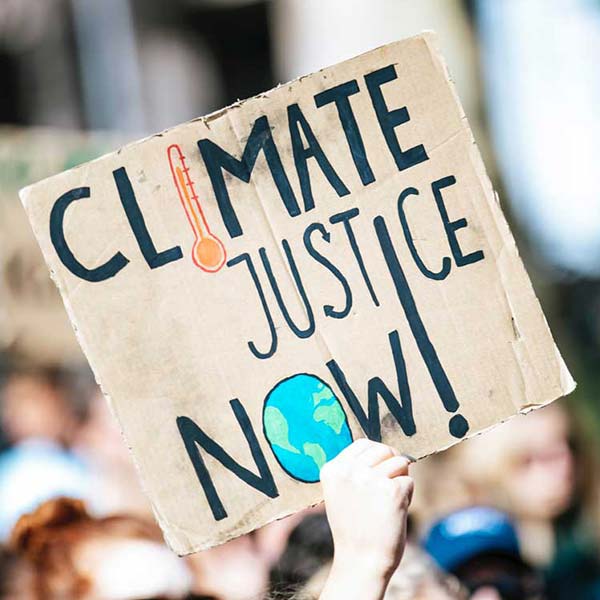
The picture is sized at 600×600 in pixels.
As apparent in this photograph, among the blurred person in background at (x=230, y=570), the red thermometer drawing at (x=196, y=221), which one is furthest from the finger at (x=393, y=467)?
the blurred person in background at (x=230, y=570)

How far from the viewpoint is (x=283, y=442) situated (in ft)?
6.49

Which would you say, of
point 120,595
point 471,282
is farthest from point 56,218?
point 120,595

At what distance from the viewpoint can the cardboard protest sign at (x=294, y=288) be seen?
1.96 metres

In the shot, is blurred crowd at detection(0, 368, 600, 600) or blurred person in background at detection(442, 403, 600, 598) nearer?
blurred crowd at detection(0, 368, 600, 600)

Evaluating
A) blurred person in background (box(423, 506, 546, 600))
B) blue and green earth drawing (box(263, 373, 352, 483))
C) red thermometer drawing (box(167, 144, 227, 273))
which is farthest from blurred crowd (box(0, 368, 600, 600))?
red thermometer drawing (box(167, 144, 227, 273))

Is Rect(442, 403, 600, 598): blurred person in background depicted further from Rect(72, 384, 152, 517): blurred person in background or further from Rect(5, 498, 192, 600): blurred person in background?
Rect(5, 498, 192, 600): blurred person in background

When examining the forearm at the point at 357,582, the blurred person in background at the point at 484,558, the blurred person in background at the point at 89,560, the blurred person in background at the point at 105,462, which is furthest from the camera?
the blurred person in background at the point at 105,462

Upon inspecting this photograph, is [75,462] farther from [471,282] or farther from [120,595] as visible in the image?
[471,282]

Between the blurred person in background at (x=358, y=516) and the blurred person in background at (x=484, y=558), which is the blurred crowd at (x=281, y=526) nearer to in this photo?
the blurred person in background at (x=484, y=558)

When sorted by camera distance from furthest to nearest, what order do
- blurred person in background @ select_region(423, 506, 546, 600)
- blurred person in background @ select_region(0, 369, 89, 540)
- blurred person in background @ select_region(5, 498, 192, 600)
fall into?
blurred person in background @ select_region(0, 369, 89, 540) → blurred person in background @ select_region(423, 506, 546, 600) → blurred person in background @ select_region(5, 498, 192, 600)

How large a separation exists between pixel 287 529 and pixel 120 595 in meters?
0.69

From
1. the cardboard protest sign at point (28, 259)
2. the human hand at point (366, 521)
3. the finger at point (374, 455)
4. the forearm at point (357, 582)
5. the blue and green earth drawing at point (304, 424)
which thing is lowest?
the forearm at point (357, 582)

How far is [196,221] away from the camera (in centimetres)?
200

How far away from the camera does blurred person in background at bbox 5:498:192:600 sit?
2.57m
